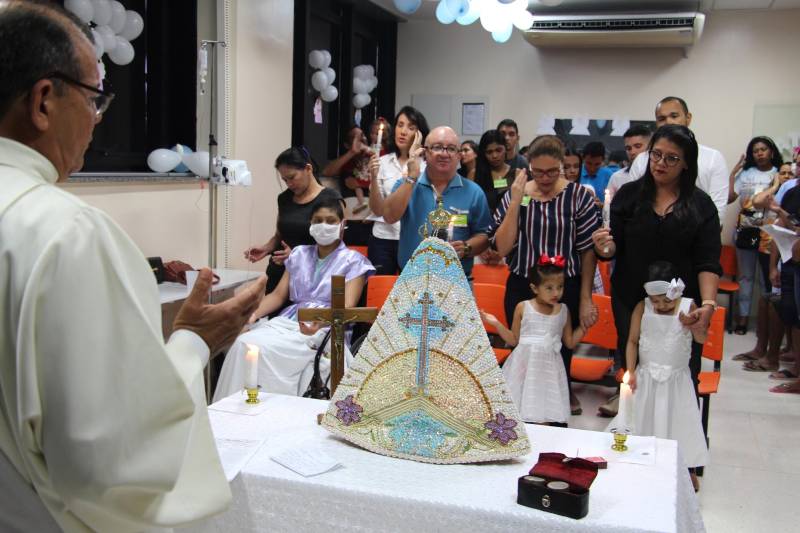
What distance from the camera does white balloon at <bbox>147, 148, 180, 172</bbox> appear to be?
4.79m

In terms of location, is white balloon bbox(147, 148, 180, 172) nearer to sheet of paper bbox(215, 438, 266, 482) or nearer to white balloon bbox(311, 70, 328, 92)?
white balloon bbox(311, 70, 328, 92)

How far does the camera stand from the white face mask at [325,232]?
3.88 m

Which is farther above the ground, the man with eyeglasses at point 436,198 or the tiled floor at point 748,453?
the man with eyeglasses at point 436,198

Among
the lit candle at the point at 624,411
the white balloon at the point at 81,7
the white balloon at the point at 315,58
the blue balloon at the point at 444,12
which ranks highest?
the blue balloon at the point at 444,12

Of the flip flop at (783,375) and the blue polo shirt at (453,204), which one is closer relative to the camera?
the blue polo shirt at (453,204)

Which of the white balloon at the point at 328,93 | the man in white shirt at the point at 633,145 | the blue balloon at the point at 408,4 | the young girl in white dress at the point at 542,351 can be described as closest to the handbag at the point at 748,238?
the man in white shirt at the point at 633,145

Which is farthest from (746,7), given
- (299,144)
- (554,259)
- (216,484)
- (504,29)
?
(216,484)

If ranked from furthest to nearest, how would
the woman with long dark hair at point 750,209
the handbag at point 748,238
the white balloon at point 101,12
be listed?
the woman with long dark hair at point 750,209, the handbag at point 748,238, the white balloon at point 101,12

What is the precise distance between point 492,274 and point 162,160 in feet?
6.87

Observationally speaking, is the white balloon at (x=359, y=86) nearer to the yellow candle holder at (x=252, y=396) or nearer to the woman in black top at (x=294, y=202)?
the woman in black top at (x=294, y=202)

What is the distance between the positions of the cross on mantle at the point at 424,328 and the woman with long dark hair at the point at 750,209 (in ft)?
18.6

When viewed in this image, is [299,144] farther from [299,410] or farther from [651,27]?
[299,410]

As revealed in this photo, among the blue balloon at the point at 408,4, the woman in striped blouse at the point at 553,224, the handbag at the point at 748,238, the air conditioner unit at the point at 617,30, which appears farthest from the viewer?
the air conditioner unit at the point at 617,30

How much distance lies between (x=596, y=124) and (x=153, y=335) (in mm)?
7962
